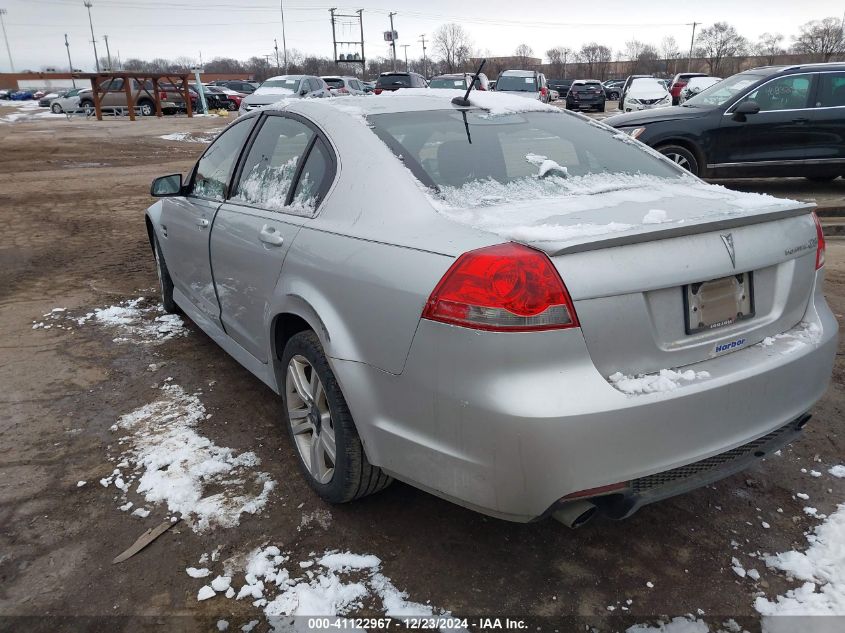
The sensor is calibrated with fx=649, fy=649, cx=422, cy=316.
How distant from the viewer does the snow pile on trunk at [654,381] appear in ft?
6.36

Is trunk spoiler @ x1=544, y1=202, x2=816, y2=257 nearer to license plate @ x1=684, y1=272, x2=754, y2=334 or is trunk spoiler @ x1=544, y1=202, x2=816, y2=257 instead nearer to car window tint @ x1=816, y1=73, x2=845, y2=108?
license plate @ x1=684, y1=272, x2=754, y2=334

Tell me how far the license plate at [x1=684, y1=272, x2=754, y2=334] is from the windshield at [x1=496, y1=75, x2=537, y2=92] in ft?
66.2

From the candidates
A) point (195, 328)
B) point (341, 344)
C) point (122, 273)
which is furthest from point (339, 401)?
point (122, 273)

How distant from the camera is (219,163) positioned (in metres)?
3.87

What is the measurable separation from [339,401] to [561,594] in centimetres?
104

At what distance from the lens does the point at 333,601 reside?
2223 mm

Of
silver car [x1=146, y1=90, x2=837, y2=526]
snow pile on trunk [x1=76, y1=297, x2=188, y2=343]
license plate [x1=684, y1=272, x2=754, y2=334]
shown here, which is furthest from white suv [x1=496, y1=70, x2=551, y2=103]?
license plate [x1=684, y1=272, x2=754, y2=334]

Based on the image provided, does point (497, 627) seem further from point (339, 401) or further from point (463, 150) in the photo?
point (463, 150)

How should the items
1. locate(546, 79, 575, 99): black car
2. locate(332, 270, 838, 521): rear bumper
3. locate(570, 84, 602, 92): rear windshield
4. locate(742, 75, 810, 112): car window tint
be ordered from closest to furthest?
locate(332, 270, 838, 521): rear bumper
locate(742, 75, 810, 112): car window tint
locate(570, 84, 602, 92): rear windshield
locate(546, 79, 575, 99): black car

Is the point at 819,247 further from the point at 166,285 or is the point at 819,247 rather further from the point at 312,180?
the point at 166,285


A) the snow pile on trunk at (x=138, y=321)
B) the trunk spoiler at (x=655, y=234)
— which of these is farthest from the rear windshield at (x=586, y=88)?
the trunk spoiler at (x=655, y=234)

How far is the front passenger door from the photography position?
3.68m

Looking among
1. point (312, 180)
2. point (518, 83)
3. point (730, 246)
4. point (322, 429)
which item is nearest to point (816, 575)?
point (730, 246)

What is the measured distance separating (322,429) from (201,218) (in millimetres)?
1720
